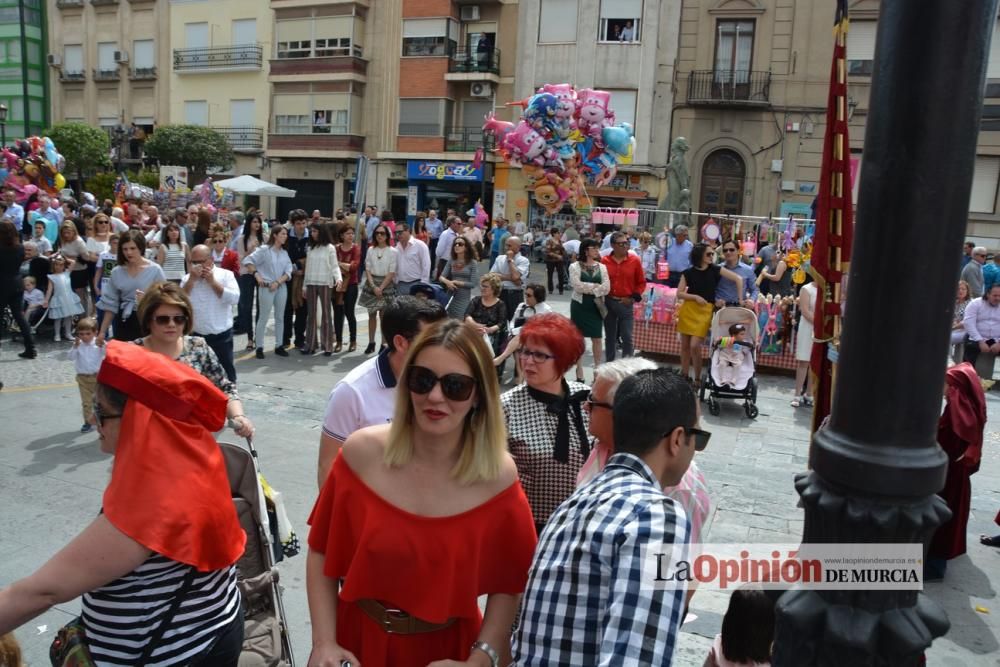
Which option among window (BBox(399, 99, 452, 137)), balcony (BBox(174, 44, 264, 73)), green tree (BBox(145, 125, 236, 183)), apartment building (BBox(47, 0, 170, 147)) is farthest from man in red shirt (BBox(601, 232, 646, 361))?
apartment building (BBox(47, 0, 170, 147))

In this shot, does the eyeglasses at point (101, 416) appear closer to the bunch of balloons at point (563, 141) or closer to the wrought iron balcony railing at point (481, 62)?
the bunch of balloons at point (563, 141)

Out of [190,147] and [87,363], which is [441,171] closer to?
[190,147]

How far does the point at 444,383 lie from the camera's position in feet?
7.33

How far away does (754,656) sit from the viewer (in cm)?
281

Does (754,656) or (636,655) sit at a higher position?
(636,655)

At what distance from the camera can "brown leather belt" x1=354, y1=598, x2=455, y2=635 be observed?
215 centimetres

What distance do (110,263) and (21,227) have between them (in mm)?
5000

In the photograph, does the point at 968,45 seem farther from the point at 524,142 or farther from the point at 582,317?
the point at 524,142

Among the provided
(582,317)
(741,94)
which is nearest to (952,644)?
(582,317)

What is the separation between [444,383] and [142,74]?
40266 mm

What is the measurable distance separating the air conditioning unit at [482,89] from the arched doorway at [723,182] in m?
8.80

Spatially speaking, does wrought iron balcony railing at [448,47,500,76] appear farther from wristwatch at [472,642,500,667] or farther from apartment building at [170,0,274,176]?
wristwatch at [472,642,500,667]

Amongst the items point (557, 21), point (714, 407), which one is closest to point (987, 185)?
point (557, 21)

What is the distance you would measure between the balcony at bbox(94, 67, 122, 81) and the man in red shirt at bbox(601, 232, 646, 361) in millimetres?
35438
